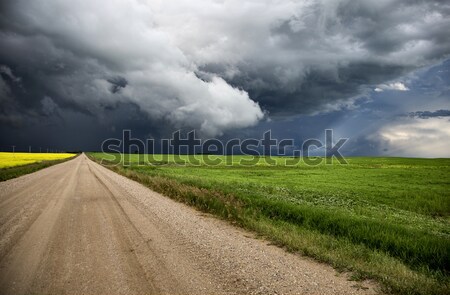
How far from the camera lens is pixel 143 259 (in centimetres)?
802

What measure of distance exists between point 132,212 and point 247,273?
334 inches

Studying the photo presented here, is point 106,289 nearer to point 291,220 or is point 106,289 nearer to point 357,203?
point 291,220

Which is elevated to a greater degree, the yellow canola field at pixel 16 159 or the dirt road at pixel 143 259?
the yellow canola field at pixel 16 159

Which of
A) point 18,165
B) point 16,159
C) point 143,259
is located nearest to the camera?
point 143,259

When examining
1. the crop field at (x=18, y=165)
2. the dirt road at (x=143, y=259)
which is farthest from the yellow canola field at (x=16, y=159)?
the dirt road at (x=143, y=259)

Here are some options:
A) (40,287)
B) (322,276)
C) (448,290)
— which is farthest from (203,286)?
(448,290)

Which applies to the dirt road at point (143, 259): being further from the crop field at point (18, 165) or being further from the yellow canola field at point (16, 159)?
the yellow canola field at point (16, 159)

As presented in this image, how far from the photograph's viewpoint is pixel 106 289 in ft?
20.9

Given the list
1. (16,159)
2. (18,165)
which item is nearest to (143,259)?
(18,165)

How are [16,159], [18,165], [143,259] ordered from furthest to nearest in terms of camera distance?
[16,159] → [18,165] → [143,259]

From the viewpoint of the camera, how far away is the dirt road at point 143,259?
6.60 m

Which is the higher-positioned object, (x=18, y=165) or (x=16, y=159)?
(x=16, y=159)

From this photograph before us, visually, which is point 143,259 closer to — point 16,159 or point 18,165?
point 18,165

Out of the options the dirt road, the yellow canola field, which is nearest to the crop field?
the yellow canola field
